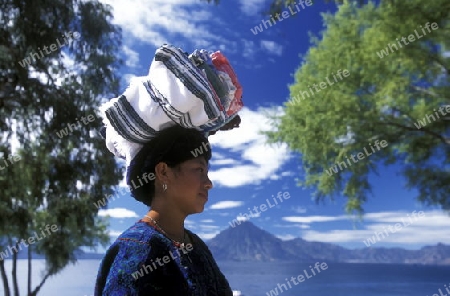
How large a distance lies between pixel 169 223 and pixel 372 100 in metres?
9.39

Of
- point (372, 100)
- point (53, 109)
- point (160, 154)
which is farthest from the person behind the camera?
point (372, 100)

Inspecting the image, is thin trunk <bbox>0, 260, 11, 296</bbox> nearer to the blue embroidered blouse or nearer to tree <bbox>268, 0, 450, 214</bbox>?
tree <bbox>268, 0, 450, 214</bbox>

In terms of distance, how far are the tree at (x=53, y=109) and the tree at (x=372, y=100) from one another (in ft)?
15.4

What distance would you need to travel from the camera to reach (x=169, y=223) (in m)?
1.44

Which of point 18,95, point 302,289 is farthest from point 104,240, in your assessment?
point 302,289

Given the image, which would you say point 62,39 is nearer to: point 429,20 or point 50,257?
point 50,257

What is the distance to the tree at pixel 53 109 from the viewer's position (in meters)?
6.79

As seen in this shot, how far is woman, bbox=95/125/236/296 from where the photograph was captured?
50.0 inches

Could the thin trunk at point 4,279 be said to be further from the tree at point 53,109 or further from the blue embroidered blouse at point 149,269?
the blue embroidered blouse at point 149,269

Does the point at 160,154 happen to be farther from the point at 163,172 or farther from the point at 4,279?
the point at 4,279

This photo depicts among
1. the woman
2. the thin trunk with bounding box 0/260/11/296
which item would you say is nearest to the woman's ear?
the woman

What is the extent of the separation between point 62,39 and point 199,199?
20.3 ft

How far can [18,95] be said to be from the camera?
699cm

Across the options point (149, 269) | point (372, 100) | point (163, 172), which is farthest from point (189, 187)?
point (372, 100)
